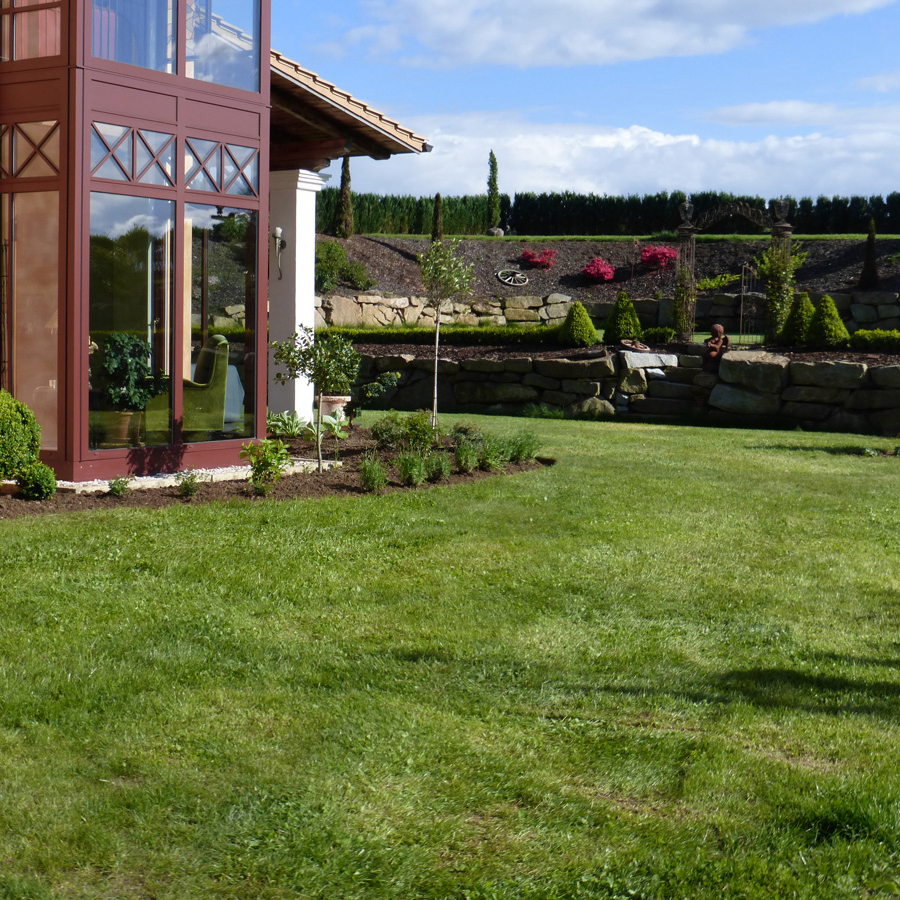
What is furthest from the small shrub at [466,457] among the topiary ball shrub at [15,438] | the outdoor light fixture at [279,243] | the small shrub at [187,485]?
the topiary ball shrub at [15,438]

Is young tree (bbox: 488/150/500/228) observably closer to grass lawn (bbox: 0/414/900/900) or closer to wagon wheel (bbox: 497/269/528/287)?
wagon wheel (bbox: 497/269/528/287)

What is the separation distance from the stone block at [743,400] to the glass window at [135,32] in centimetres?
891

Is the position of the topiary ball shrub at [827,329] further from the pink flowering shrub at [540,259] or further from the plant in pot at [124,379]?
the pink flowering shrub at [540,259]

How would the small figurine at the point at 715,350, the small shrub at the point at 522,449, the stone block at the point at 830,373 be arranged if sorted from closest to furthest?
the small shrub at the point at 522,449 → the stone block at the point at 830,373 → the small figurine at the point at 715,350

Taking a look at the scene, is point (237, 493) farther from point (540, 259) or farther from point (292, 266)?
Answer: point (540, 259)

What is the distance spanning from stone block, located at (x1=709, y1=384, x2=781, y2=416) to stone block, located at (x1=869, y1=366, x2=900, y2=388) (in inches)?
50.1

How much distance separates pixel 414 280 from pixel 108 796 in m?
24.0

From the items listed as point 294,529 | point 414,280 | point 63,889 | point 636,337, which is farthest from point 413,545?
point 414,280

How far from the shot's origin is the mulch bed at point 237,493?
6848 millimetres

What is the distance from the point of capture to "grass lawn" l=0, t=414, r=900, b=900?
2.62m

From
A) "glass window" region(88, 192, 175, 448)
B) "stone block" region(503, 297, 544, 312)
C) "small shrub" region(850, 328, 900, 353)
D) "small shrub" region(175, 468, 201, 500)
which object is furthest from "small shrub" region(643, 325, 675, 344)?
"small shrub" region(175, 468, 201, 500)

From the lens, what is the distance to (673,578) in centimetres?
556

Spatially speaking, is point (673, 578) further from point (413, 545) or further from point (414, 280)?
point (414, 280)

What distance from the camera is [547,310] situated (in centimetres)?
2453
